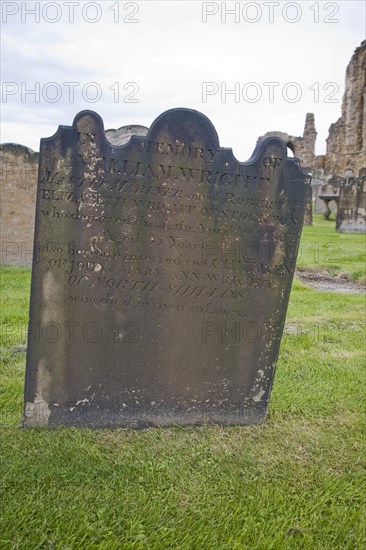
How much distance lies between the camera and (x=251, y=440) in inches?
128

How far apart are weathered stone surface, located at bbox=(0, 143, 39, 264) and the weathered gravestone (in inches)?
226

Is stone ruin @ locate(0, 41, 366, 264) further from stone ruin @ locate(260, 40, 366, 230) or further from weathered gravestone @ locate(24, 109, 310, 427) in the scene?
weathered gravestone @ locate(24, 109, 310, 427)

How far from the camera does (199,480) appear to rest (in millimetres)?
2730

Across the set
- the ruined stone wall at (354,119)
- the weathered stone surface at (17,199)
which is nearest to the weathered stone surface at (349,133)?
the ruined stone wall at (354,119)

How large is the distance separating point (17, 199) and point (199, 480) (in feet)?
23.3

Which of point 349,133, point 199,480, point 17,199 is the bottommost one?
point 199,480

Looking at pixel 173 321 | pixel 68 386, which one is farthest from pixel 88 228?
pixel 68 386

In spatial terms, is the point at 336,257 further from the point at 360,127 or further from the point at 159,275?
the point at 360,127

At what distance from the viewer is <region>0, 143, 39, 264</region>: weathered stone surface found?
8.30 meters

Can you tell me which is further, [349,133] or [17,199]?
[349,133]

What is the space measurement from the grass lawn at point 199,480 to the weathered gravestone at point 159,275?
10.5 inches

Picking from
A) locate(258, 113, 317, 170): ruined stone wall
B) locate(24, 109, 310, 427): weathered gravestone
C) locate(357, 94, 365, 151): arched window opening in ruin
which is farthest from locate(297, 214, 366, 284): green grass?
locate(258, 113, 317, 170): ruined stone wall

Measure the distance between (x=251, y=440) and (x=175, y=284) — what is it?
119 centimetres

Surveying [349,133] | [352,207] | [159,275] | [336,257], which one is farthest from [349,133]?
[159,275]
